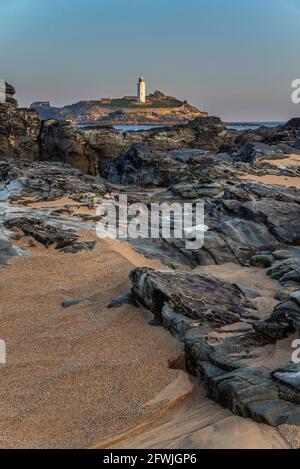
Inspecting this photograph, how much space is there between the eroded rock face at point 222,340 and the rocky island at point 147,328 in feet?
0.04

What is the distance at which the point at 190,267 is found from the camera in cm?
758

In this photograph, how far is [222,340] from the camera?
4.57m

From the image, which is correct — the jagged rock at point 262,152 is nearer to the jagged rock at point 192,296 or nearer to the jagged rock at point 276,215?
the jagged rock at point 276,215

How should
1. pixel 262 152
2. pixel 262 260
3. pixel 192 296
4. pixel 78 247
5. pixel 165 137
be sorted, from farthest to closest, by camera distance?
1. pixel 165 137
2. pixel 262 152
3. pixel 262 260
4. pixel 78 247
5. pixel 192 296

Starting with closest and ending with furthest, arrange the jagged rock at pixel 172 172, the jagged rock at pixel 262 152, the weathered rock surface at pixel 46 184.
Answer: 1. the weathered rock surface at pixel 46 184
2. the jagged rock at pixel 172 172
3. the jagged rock at pixel 262 152

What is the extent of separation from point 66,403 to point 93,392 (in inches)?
9.9

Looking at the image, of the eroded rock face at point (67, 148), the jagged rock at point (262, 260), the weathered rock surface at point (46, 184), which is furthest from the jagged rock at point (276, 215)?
the eroded rock face at point (67, 148)

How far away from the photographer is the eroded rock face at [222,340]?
11.5ft

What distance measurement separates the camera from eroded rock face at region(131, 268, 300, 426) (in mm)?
3520

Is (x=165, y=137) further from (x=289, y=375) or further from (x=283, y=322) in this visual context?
(x=289, y=375)

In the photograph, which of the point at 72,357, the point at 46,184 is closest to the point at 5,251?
the point at 72,357

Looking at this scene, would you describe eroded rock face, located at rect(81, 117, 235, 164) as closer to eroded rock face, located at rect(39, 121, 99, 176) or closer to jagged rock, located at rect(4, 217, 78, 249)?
eroded rock face, located at rect(39, 121, 99, 176)

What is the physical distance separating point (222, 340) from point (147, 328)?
0.96 m
